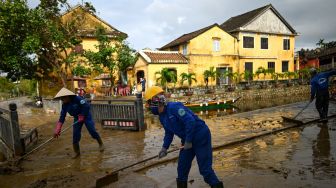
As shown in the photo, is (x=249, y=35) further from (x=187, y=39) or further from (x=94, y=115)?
(x=94, y=115)

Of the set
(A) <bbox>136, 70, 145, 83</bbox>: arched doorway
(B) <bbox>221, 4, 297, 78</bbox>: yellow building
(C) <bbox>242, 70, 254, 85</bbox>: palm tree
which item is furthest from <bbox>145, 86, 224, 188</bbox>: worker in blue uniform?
(B) <bbox>221, 4, 297, 78</bbox>: yellow building

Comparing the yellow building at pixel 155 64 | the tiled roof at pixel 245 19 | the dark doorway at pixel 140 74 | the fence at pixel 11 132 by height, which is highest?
the tiled roof at pixel 245 19

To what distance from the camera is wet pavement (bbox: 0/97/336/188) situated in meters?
5.45

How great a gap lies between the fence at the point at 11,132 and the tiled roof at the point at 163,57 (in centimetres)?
1821

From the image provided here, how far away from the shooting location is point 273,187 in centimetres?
489

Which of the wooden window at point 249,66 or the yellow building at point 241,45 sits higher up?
the yellow building at point 241,45

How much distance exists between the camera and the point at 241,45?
1308 inches

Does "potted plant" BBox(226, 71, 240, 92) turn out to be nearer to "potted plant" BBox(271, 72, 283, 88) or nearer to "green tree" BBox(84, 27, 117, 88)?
"potted plant" BBox(271, 72, 283, 88)

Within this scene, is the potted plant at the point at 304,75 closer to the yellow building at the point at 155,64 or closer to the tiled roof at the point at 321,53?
the tiled roof at the point at 321,53

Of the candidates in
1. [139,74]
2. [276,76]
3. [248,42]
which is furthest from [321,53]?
[139,74]

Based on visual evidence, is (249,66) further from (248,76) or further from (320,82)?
(320,82)

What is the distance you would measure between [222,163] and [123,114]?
593cm

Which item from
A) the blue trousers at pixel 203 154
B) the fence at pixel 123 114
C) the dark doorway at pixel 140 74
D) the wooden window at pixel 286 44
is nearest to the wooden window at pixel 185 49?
the dark doorway at pixel 140 74

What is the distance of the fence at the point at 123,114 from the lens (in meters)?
11.3
